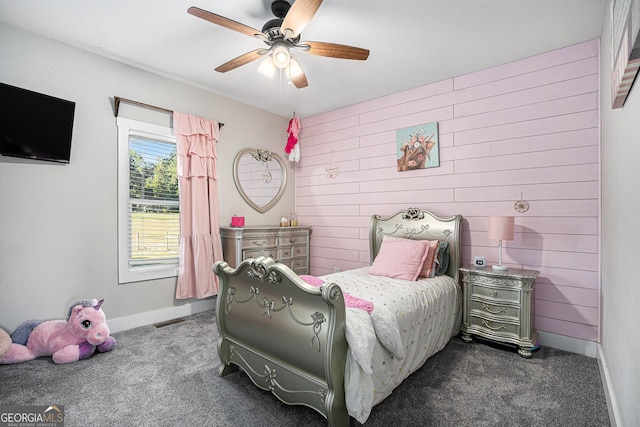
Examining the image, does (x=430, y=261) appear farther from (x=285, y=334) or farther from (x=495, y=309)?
(x=285, y=334)

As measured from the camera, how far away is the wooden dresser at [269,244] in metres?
3.82

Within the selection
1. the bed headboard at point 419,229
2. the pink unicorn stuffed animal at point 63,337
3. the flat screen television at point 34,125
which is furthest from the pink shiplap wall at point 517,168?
the flat screen television at point 34,125

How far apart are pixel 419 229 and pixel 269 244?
1939mm

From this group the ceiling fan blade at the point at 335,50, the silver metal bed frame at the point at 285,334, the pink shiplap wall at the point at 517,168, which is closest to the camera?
the silver metal bed frame at the point at 285,334

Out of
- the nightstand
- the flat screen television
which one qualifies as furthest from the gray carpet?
the flat screen television

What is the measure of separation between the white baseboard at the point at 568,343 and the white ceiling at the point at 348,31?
8.73ft

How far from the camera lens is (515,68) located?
3.09 m

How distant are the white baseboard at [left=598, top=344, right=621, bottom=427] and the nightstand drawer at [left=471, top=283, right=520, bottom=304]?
0.66 meters

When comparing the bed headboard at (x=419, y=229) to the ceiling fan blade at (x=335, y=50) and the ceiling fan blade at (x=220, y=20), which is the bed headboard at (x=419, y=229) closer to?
the ceiling fan blade at (x=335, y=50)

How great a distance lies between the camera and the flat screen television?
251cm

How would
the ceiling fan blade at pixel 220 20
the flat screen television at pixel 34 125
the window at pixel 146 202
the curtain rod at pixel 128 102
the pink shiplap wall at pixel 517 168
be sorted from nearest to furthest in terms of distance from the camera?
the ceiling fan blade at pixel 220 20, the flat screen television at pixel 34 125, the pink shiplap wall at pixel 517 168, the curtain rod at pixel 128 102, the window at pixel 146 202

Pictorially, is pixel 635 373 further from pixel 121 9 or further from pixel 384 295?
pixel 121 9

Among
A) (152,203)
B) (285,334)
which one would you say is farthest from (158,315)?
(285,334)

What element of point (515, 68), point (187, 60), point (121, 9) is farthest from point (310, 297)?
point (515, 68)
